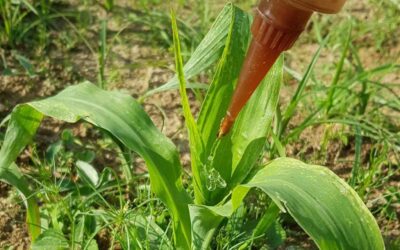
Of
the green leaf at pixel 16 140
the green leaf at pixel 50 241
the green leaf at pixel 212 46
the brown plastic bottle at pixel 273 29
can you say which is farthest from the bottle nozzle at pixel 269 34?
the green leaf at pixel 50 241

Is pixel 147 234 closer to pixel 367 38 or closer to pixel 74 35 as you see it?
pixel 74 35

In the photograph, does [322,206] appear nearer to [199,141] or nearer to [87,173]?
[199,141]

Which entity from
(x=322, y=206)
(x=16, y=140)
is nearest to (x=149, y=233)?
(x=16, y=140)

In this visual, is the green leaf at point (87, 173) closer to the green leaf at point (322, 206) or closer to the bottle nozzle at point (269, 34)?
the green leaf at point (322, 206)

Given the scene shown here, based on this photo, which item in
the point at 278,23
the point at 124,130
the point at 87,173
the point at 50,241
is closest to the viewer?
the point at 278,23

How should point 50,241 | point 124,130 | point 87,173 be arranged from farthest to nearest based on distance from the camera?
point 87,173 < point 50,241 < point 124,130

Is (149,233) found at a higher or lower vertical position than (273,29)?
lower
